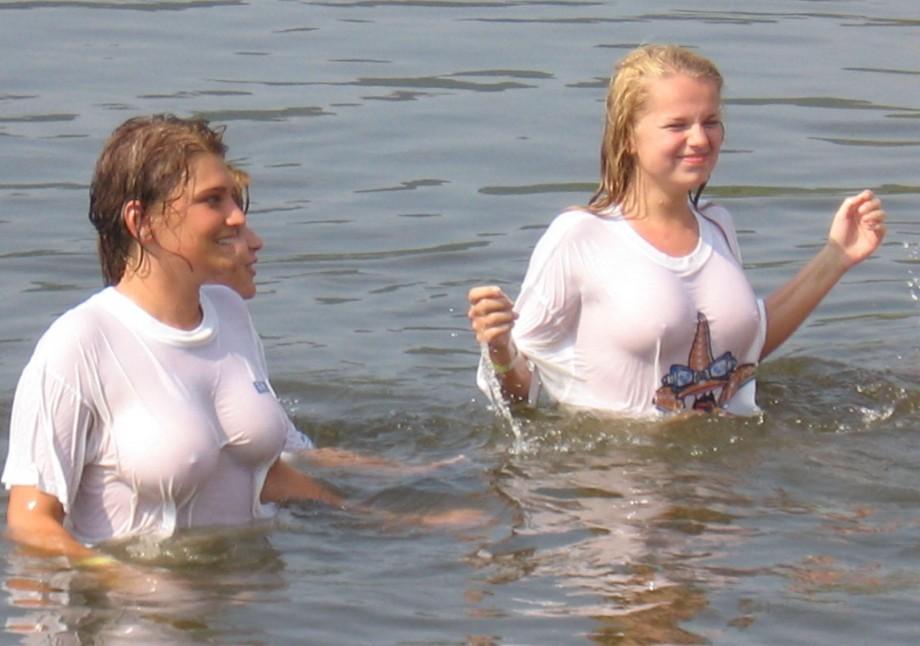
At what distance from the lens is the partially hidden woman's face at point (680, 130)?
7.61 metres

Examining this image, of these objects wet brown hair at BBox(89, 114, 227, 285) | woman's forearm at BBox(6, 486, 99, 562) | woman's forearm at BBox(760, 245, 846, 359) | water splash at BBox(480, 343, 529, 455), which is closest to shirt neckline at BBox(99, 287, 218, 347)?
wet brown hair at BBox(89, 114, 227, 285)

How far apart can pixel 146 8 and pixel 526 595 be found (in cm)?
968

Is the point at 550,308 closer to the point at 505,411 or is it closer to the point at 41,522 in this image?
the point at 505,411

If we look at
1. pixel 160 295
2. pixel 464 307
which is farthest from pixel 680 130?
pixel 464 307

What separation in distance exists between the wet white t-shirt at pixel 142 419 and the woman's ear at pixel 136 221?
0.18 meters

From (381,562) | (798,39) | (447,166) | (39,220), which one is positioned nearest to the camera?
(381,562)

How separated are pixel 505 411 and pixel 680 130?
119 cm

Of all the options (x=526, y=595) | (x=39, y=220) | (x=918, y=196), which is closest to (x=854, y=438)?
(x=526, y=595)

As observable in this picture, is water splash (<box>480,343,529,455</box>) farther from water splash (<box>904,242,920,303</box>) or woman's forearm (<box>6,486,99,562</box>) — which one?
water splash (<box>904,242,920,303</box>)

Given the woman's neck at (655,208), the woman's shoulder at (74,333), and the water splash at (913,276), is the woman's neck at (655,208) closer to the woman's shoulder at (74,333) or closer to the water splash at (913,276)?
the woman's shoulder at (74,333)

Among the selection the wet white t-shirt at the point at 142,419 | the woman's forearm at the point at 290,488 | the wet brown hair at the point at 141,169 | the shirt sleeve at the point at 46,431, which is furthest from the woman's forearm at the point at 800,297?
the shirt sleeve at the point at 46,431

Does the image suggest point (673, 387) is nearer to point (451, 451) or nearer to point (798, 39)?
point (451, 451)

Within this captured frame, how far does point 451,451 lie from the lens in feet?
26.5

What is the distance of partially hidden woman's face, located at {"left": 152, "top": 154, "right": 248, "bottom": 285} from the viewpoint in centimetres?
620
